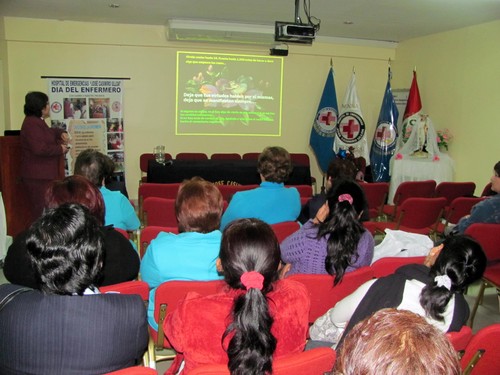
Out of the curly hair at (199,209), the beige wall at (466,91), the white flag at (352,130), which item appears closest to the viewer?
the curly hair at (199,209)

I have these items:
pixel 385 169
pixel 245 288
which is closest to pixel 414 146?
pixel 385 169

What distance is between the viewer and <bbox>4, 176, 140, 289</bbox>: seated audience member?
1.96 meters

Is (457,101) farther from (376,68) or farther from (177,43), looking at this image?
(177,43)

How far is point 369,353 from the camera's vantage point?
0.79m

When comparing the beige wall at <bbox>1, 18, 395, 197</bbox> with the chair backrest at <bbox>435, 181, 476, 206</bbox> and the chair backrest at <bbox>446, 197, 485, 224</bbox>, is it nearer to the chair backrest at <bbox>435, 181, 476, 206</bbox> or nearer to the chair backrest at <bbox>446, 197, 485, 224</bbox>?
the chair backrest at <bbox>435, 181, 476, 206</bbox>

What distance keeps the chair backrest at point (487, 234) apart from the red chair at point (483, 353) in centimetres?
165

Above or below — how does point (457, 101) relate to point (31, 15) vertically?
below

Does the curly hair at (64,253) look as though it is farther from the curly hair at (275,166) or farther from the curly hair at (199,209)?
the curly hair at (275,166)

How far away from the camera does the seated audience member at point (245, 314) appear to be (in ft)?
4.62

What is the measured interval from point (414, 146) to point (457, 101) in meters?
0.94

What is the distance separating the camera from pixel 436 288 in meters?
1.61

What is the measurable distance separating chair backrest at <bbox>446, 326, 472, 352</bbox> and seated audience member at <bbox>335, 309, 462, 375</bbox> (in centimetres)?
93

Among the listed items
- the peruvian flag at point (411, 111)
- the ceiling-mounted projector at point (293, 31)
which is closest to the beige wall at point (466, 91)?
the peruvian flag at point (411, 111)

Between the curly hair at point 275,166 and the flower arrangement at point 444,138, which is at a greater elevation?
Answer: the flower arrangement at point 444,138
